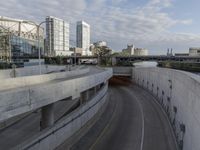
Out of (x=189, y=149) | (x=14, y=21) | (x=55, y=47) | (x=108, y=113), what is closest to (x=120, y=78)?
(x=108, y=113)

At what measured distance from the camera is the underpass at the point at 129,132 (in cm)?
1823

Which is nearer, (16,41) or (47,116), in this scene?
(47,116)

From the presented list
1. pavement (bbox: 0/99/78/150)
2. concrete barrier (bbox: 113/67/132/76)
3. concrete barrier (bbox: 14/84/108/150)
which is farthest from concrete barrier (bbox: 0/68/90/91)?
concrete barrier (bbox: 113/67/132/76)

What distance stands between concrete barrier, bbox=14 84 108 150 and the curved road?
1.07m

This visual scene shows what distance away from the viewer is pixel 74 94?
1756cm

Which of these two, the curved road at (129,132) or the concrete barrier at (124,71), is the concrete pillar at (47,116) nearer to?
the curved road at (129,132)

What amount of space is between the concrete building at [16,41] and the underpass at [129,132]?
130 feet

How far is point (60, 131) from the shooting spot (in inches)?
650

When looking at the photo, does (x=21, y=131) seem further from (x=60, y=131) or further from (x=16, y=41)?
(x=16, y=41)

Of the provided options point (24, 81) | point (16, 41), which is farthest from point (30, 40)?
point (24, 81)

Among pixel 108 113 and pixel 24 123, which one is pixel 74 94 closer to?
pixel 24 123

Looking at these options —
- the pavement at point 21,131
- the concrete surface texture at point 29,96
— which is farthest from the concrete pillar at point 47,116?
the pavement at point 21,131

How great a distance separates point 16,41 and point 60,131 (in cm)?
10500

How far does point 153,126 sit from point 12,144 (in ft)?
48.0
